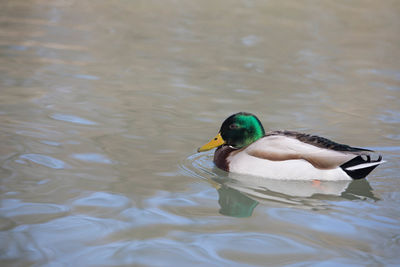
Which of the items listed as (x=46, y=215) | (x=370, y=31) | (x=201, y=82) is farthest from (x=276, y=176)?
(x=370, y=31)

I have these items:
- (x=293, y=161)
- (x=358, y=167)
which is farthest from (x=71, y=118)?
(x=358, y=167)

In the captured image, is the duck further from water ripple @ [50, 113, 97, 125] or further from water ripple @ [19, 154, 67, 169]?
water ripple @ [50, 113, 97, 125]

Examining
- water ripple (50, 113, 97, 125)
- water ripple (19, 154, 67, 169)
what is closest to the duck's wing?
water ripple (19, 154, 67, 169)

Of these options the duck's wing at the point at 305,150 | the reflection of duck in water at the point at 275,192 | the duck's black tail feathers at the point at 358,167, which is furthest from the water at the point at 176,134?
the duck's wing at the point at 305,150

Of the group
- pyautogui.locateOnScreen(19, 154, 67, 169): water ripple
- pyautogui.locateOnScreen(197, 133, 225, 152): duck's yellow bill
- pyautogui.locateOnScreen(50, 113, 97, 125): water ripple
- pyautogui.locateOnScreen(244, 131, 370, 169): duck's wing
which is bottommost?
pyautogui.locateOnScreen(19, 154, 67, 169): water ripple

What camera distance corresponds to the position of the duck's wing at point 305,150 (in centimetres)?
556

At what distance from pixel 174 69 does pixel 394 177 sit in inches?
209

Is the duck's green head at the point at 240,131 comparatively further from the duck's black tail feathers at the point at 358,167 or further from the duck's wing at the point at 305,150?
the duck's black tail feathers at the point at 358,167

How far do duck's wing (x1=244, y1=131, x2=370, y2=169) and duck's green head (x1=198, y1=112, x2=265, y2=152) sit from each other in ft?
0.92

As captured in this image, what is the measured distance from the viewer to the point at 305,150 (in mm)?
5629

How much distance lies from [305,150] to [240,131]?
0.72 meters

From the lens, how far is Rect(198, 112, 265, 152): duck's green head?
6.01 meters

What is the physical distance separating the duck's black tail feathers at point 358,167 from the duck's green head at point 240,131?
911mm

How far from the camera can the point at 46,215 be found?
466cm
